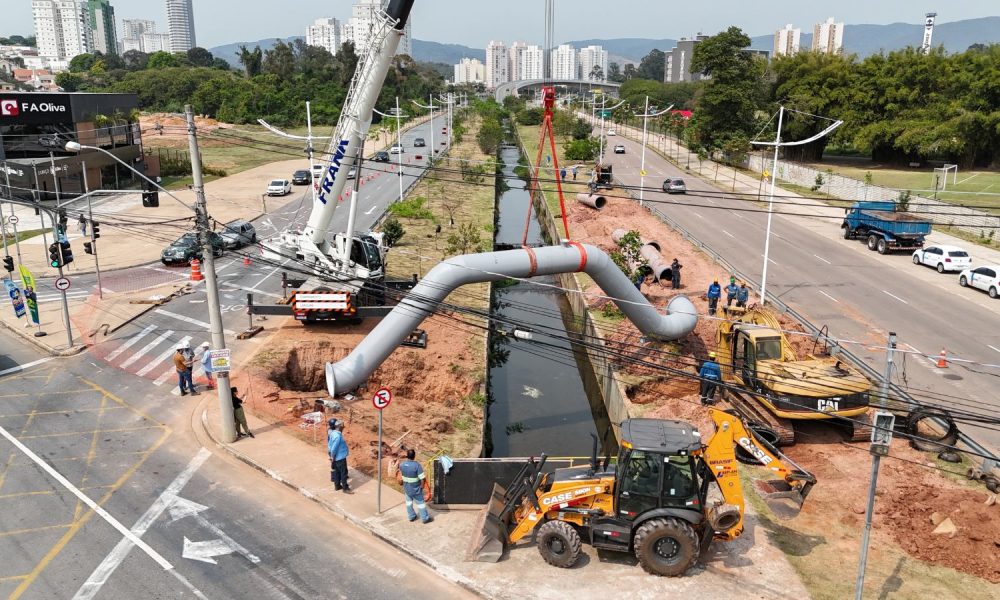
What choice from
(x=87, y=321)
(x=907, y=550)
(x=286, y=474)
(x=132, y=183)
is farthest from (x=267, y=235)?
(x=907, y=550)

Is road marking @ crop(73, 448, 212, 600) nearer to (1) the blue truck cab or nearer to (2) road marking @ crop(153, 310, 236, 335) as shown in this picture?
(2) road marking @ crop(153, 310, 236, 335)

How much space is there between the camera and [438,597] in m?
13.5

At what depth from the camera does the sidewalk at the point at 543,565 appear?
44.6ft

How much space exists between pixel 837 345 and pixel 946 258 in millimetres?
22055

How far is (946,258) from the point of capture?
38.2 meters

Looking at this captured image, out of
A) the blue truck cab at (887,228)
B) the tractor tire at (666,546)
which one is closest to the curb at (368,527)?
the tractor tire at (666,546)

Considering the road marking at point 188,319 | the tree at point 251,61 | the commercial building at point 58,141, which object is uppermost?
the tree at point 251,61

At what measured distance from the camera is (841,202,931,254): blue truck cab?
4194cm

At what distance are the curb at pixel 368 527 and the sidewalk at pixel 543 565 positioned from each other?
0.02m

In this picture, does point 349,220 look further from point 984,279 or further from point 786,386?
point 984,279

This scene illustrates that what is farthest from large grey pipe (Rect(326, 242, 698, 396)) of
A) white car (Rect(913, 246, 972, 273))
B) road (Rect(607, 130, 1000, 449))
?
white car (Rect(913, 246, 972, 273))

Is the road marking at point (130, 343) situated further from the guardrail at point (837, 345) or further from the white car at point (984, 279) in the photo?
the white car at point (984, 279)

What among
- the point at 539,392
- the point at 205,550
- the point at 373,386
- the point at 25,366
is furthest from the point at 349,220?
the point at 205,550

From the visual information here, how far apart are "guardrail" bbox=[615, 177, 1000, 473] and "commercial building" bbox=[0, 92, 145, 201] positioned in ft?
133
